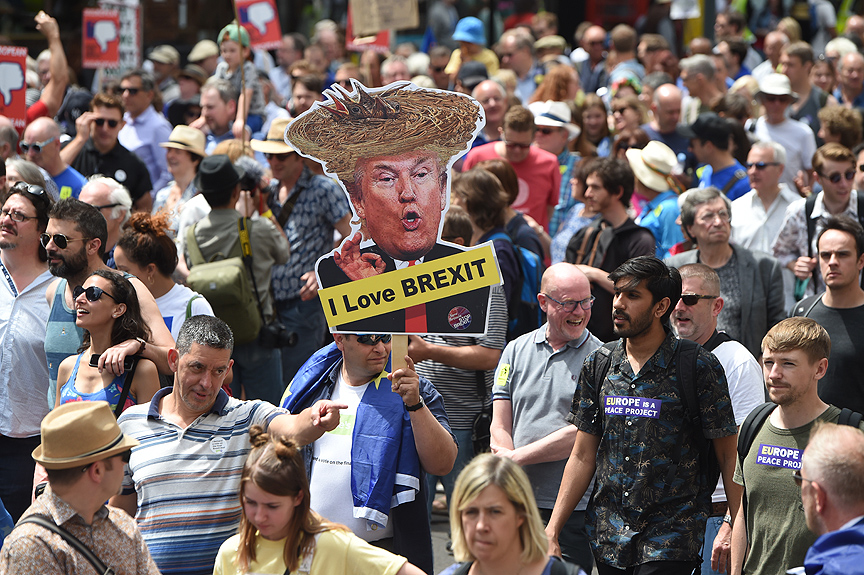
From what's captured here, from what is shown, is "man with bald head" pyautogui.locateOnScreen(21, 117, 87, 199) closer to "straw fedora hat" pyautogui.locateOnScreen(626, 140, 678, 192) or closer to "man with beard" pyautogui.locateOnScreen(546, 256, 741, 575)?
"straw fedora hat" pyautogui.locateOnScreen(626, 140, 678, 192)

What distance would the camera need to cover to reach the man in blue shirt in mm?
7762

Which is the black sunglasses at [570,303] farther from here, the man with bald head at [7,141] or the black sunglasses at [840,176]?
the man with bald head at [7,141]

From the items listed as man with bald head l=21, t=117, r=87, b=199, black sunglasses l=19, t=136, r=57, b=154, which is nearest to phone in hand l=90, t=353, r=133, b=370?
man with bald head l=21, t=117, r=87, b=199

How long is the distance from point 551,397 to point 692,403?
879 mm

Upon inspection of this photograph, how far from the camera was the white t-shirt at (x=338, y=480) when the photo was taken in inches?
155

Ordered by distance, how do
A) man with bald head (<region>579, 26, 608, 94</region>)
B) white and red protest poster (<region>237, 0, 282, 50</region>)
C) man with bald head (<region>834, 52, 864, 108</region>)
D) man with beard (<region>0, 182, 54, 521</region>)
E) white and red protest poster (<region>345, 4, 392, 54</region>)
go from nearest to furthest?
1. man with beard (<region>0, 182, 54, 521</region>)
2. white and red protest poster (<region>237, 0, 282, 50</region>)
3. white and red protest poster (<region>345, 4, 392, 54</region>)
4. man with bald head (<region>834, 52, 864, 108</region>)
5. man with bald head (<region>579, 26, 608, 94</region>)

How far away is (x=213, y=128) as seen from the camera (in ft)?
30.8

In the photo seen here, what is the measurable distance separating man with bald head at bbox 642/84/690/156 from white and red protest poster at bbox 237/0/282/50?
379 cm

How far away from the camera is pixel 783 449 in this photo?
3721 mm

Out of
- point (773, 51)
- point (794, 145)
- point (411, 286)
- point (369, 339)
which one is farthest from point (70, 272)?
point (773, 51)

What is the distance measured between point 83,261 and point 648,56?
9360 mm

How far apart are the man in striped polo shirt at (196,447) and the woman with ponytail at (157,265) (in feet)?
4.12

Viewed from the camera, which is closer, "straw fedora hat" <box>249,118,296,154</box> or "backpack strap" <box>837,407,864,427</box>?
"backpack strap" <box>837,407,864,427</box>

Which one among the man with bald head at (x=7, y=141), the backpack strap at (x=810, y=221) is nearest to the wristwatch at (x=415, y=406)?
the backpack strap at (x=810, y=221)
